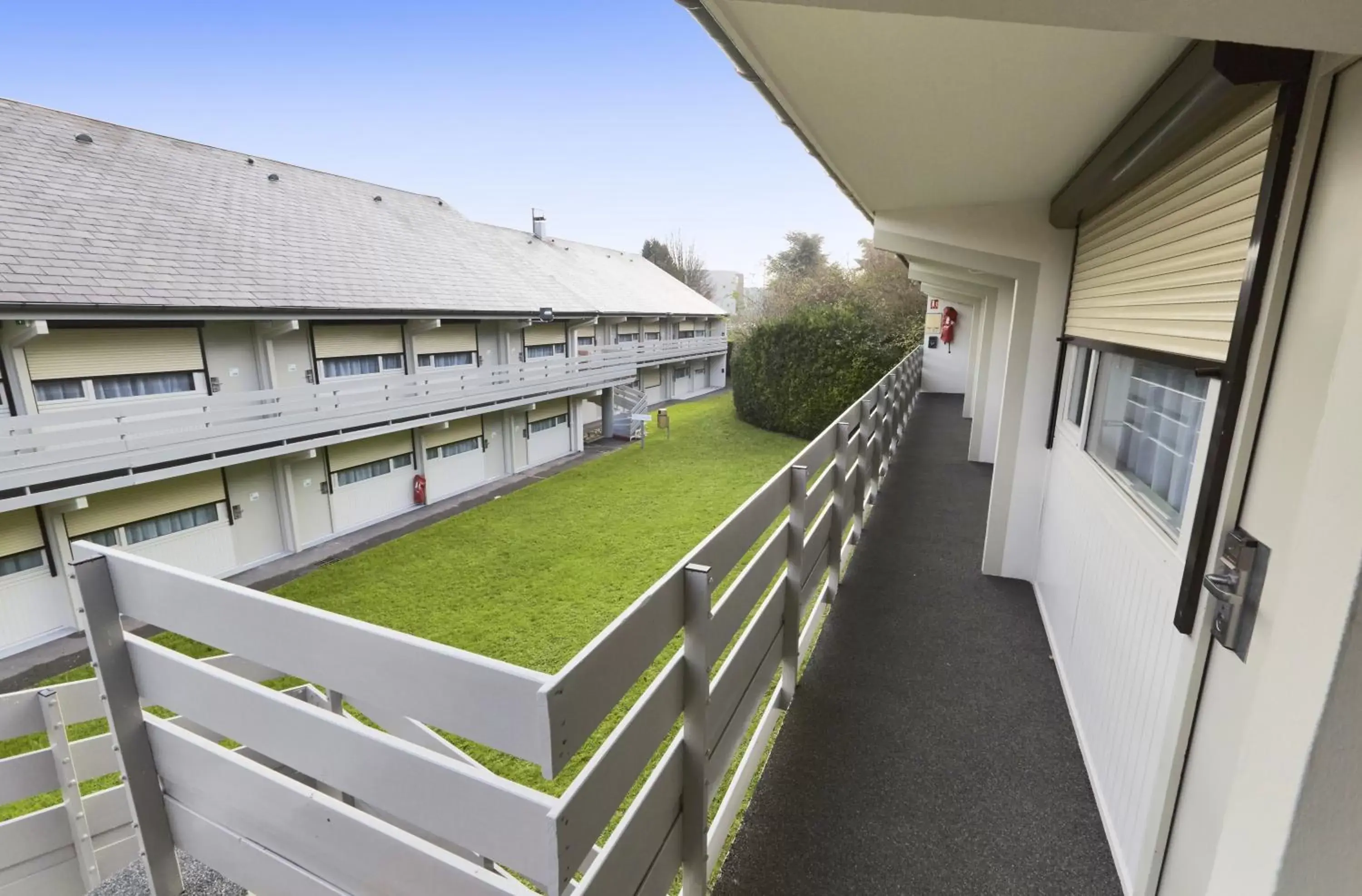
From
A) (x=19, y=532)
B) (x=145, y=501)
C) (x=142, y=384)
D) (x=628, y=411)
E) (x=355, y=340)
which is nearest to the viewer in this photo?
(x=19, y=532)

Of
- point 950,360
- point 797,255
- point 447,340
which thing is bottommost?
point 950,360

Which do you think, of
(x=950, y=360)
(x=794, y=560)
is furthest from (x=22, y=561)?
(x=950, y=360)

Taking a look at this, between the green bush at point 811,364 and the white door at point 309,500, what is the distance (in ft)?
36.1

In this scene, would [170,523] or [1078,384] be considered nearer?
[1078,384]

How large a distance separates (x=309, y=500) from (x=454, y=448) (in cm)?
343

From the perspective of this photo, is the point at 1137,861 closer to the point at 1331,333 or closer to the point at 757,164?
the point at 1331,333

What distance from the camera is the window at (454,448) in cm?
1273

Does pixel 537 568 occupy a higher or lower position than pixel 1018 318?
lower

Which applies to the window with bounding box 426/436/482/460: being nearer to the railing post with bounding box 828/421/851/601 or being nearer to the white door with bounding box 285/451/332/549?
the white door with bounding box 285/451/332/549

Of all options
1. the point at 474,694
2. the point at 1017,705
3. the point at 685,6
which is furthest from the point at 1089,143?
the point at 474,694

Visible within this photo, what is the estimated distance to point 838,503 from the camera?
352 cm

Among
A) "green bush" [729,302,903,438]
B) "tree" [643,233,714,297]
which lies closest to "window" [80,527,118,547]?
"green bush" [729,302,903,438]

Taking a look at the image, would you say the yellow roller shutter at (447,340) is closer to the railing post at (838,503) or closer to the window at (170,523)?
the window at (170,523)

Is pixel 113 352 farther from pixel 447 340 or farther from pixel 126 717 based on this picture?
pixel 126 717
